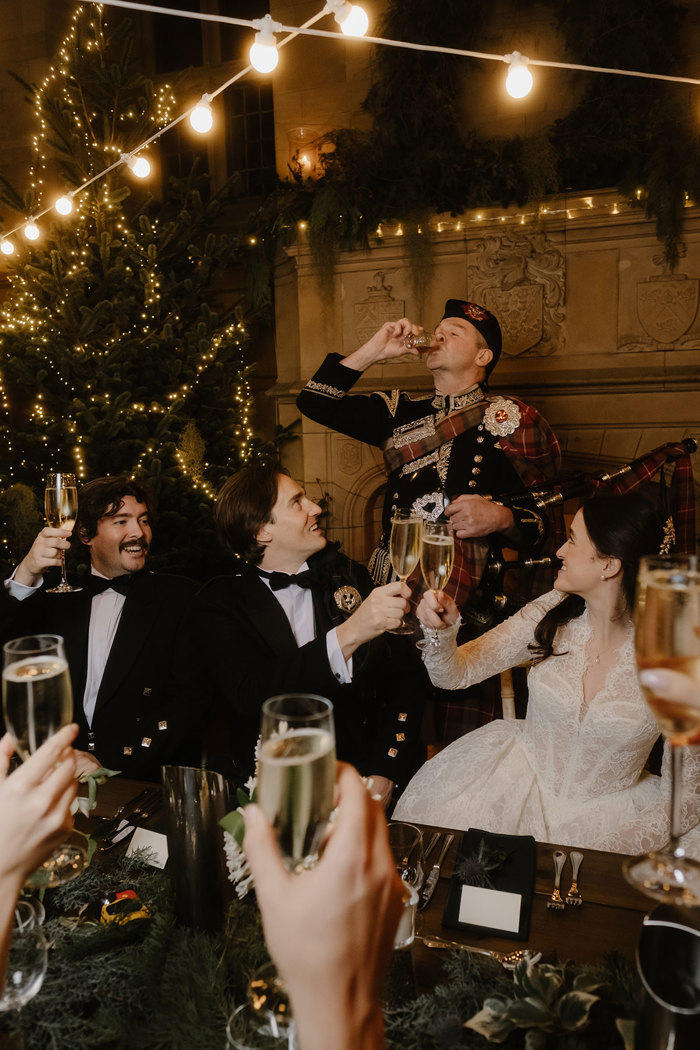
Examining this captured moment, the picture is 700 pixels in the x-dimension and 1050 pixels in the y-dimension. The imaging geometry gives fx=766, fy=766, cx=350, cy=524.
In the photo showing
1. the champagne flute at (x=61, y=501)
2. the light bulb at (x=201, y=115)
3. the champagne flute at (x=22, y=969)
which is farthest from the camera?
the light bulb at (x=201, y=115)

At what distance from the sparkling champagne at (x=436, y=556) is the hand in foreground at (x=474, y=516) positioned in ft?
3.49

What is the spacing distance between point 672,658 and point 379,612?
88 centimetres

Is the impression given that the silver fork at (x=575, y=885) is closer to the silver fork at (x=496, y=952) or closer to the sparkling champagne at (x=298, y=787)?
the silver fork at (x=496, y=952)

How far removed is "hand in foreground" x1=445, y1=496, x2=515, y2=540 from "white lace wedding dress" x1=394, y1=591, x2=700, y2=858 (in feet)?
2.15

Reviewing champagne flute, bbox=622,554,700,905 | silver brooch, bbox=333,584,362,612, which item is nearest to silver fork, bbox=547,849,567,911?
champagne flute, bbox=622,554,700,905

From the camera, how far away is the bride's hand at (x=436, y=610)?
1729 mm

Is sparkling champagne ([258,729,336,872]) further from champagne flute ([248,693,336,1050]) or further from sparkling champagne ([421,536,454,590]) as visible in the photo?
sparkling champagne ([421,536,454,590])

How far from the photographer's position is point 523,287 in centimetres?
412

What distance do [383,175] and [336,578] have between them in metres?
2.84

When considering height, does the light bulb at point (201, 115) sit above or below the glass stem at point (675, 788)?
above

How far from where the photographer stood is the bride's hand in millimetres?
1729

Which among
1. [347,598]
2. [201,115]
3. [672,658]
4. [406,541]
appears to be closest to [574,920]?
[672,658]

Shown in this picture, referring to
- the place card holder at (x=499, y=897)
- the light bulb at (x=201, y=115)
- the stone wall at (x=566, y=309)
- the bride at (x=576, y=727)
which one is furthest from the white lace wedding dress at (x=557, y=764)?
the stone wall at (x=566, y=309)

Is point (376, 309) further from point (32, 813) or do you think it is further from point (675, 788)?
point (32, 813)
